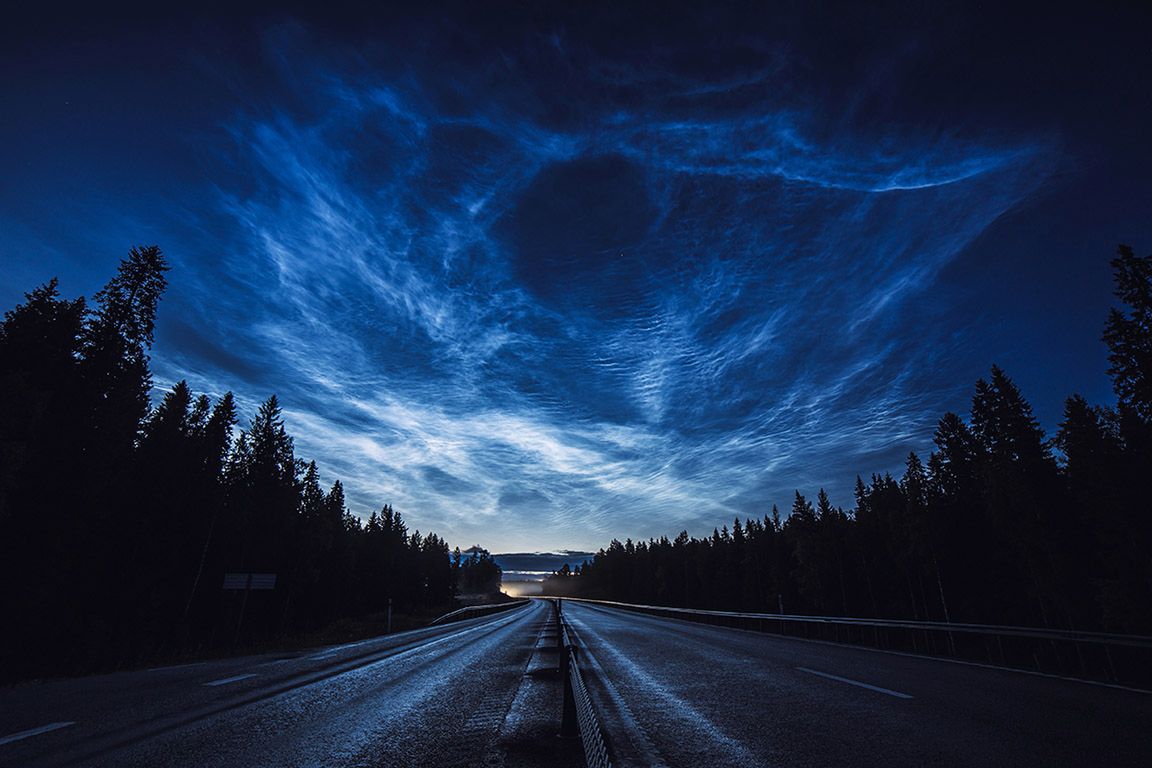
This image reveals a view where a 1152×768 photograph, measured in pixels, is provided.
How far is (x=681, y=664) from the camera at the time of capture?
10.7 meters

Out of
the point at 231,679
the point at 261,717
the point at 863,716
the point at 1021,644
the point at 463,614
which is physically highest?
the point at 863,716

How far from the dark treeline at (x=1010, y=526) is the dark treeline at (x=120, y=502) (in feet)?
105

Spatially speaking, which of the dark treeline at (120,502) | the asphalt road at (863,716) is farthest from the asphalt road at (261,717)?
the dark treeline at (120,502)

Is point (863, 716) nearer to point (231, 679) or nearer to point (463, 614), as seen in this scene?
point (231, 679)

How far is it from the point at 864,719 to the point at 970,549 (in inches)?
1797

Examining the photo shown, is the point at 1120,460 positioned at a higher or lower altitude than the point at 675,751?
higher

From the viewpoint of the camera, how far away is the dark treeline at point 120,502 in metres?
20.6

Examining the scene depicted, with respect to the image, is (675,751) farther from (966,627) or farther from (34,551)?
(34,551)

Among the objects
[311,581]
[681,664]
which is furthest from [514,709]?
[311,581]

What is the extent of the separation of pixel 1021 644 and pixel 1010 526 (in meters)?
13.8

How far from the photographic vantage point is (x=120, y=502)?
27453mm

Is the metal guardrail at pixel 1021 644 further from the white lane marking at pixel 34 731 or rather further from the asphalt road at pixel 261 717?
the white lane marking at pixel 34 731

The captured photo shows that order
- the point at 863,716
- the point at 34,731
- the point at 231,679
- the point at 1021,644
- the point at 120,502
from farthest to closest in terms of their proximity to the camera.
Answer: the point at 1021,644 < the point at 120,502 < the point at 231,679 < the point at 863,716 < the point at 34,731

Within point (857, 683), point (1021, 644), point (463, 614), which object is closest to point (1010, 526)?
point (1021, 644)
